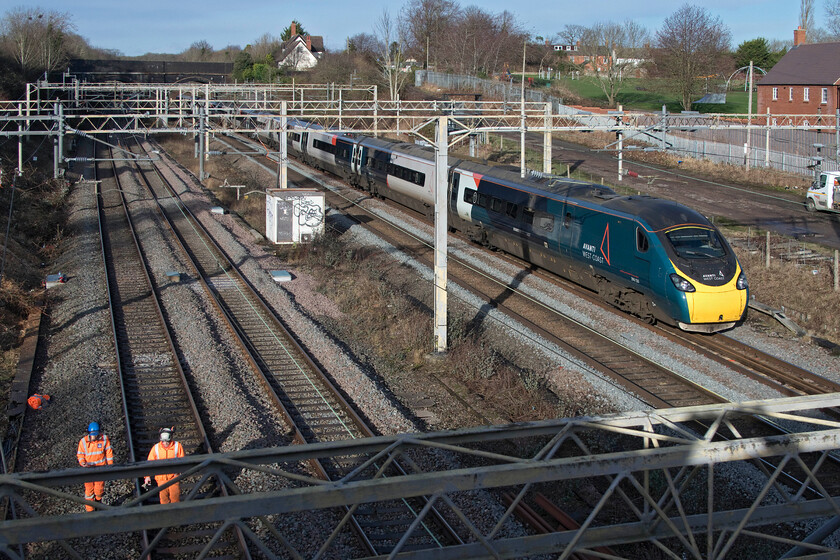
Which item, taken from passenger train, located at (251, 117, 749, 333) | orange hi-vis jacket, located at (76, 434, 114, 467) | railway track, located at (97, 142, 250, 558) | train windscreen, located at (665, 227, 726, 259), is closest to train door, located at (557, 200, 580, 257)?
passenger train, located at (251, 117, 749, 333)

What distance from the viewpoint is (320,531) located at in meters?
8.58

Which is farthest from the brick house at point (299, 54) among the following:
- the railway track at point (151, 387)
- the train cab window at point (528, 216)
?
the train cab window at point (528, 216)

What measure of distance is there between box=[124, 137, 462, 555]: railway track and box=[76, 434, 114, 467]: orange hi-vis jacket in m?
2.61

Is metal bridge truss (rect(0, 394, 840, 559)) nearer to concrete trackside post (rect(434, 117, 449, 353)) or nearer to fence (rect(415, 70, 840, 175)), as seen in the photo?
concrete trackside post (rect(434, 117, 449, 353))

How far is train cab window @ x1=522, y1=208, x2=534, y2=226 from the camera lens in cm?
1959

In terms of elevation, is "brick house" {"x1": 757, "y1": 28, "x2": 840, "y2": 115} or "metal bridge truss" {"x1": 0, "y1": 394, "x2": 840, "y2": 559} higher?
"brick house" {"x1": 757, "y1": 28, "x2": 840, "y2": 115}

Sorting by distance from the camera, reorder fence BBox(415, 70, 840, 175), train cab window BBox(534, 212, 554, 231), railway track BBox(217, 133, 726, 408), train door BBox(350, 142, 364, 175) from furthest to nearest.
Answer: fence BBox(415, 70, 840, 175)
train door BBox(350, 142, 364, 175)
train cab window BBox(534, 212, 554, 231)
railway track BBox(217, 133, 726, 408)

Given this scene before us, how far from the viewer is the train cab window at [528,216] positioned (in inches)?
771

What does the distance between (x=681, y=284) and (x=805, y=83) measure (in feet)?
147

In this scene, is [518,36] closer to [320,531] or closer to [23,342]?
[23,342]

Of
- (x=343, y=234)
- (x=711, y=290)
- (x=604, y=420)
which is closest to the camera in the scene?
(x=604, y=420)

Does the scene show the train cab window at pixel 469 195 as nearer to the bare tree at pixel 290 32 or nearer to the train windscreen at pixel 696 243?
the train windscreen at pixel 696 243

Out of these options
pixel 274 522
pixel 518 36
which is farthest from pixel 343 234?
pixel 518 36

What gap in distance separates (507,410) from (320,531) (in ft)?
14.8
